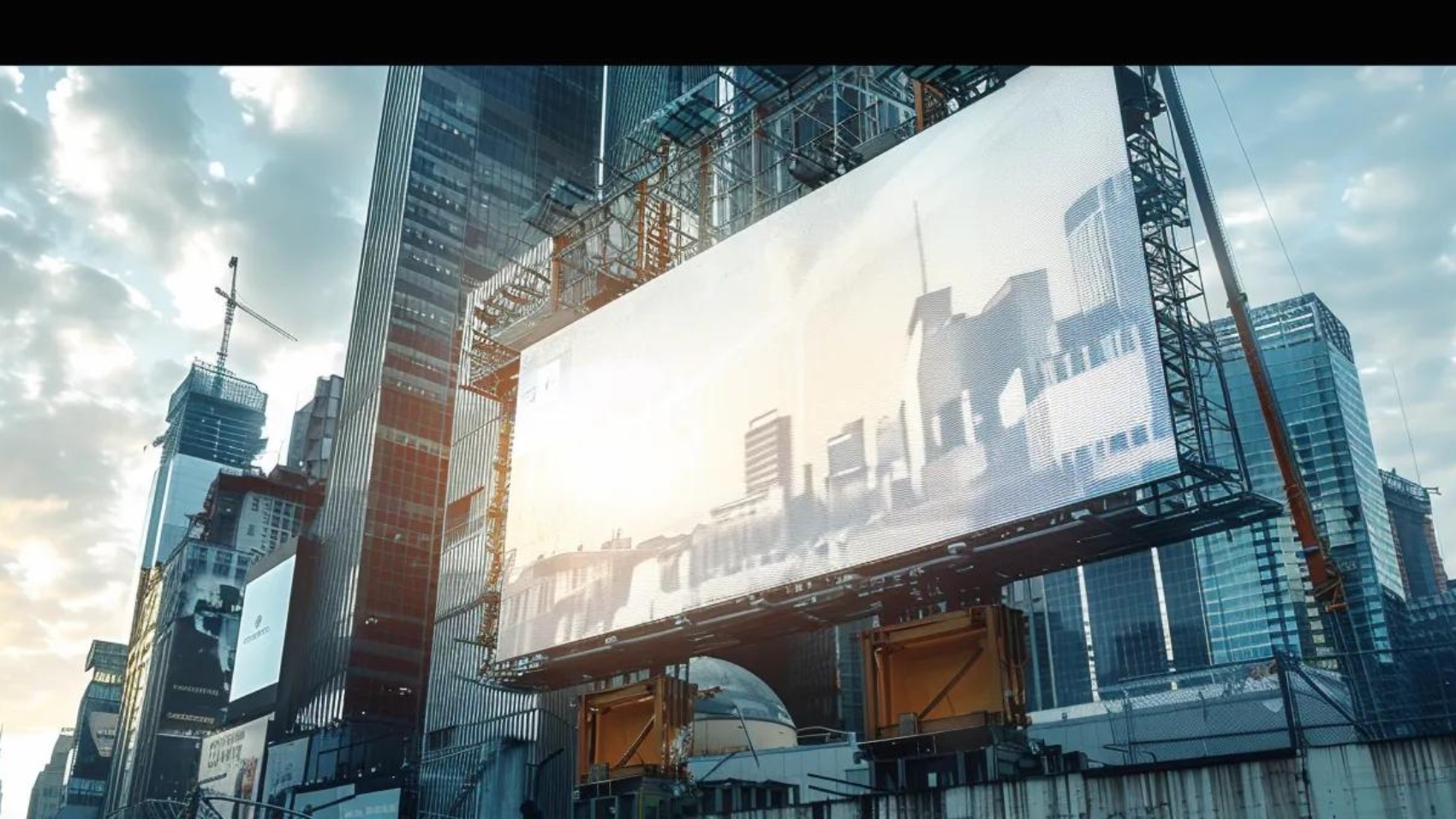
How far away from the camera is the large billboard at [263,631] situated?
9006 cm

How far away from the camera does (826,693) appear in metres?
112

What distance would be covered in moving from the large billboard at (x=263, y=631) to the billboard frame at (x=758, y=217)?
3809 cm

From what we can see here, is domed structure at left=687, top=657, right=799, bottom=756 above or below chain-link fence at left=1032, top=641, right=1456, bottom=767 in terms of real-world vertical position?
above

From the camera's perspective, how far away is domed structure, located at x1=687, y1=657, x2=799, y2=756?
52.9 metres

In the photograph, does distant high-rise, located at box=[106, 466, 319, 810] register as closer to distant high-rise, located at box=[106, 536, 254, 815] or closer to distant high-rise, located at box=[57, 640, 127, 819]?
distant high-rise, located at box=[106, 536, 254, 815]

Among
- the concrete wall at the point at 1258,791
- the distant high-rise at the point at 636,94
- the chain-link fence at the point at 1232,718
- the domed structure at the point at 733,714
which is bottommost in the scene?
the concrete wall at the point at 1258,791

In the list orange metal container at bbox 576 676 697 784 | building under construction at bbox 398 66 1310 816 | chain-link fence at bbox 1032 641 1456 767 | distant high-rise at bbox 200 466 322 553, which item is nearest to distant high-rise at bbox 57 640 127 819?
distant high-rise at bbox 200 466 322 553

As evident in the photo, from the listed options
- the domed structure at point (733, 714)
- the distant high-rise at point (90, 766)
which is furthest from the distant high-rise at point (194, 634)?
the domed structure at point (733, 714)

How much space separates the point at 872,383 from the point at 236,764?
7296 centimetres

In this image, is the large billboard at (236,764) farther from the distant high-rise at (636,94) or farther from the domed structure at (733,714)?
the distant high-rise at (636,94)

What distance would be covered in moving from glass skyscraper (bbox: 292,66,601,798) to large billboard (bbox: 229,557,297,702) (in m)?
2.36
